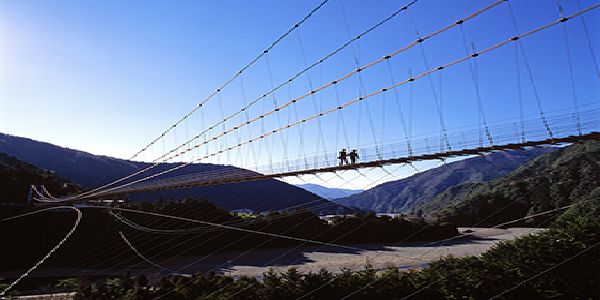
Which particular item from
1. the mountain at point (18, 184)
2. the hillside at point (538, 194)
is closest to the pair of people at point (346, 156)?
the mountain at point (18, 184)

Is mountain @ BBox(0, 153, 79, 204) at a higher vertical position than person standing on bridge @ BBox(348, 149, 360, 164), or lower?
higher

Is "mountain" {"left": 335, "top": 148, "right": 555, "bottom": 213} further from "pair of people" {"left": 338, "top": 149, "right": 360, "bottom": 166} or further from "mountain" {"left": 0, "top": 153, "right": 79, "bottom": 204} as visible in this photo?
"pair of people" {"left": 338, "top": 149, "right": 360, "bottom": 166}

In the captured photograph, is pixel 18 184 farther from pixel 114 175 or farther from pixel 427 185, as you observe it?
pixel 427 185

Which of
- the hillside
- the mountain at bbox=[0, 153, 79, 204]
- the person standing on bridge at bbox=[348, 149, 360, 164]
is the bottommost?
the hillside

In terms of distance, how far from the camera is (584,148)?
145 feet

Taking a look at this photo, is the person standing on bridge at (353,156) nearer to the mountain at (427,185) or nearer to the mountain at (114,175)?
the mountain at (114,175)

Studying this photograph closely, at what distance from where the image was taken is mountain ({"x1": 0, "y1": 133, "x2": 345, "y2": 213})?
68.1 meters

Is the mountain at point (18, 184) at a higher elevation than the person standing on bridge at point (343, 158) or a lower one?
higher

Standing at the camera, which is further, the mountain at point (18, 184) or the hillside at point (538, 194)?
the hillside at point (538, 194)

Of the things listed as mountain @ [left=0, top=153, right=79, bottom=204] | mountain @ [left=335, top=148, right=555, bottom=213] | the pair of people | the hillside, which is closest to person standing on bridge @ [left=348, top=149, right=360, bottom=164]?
the pair of people

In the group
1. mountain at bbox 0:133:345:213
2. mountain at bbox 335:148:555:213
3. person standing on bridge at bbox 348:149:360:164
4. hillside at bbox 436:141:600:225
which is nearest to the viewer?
person standing on bridge at bbox 348:149:360:164

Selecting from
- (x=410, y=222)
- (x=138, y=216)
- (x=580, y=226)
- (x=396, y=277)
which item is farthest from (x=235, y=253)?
(x=580, y=226)

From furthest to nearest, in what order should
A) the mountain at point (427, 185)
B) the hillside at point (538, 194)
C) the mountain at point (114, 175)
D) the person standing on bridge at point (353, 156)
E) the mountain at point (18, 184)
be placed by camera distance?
the mountain at point (427, 185)
the mountain at point (114, 175)
the hillside at point (538, 194)
the mountain at point (18, 184)
the person standing on bridge at point (353, 156)

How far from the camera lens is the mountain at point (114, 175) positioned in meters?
68.1
